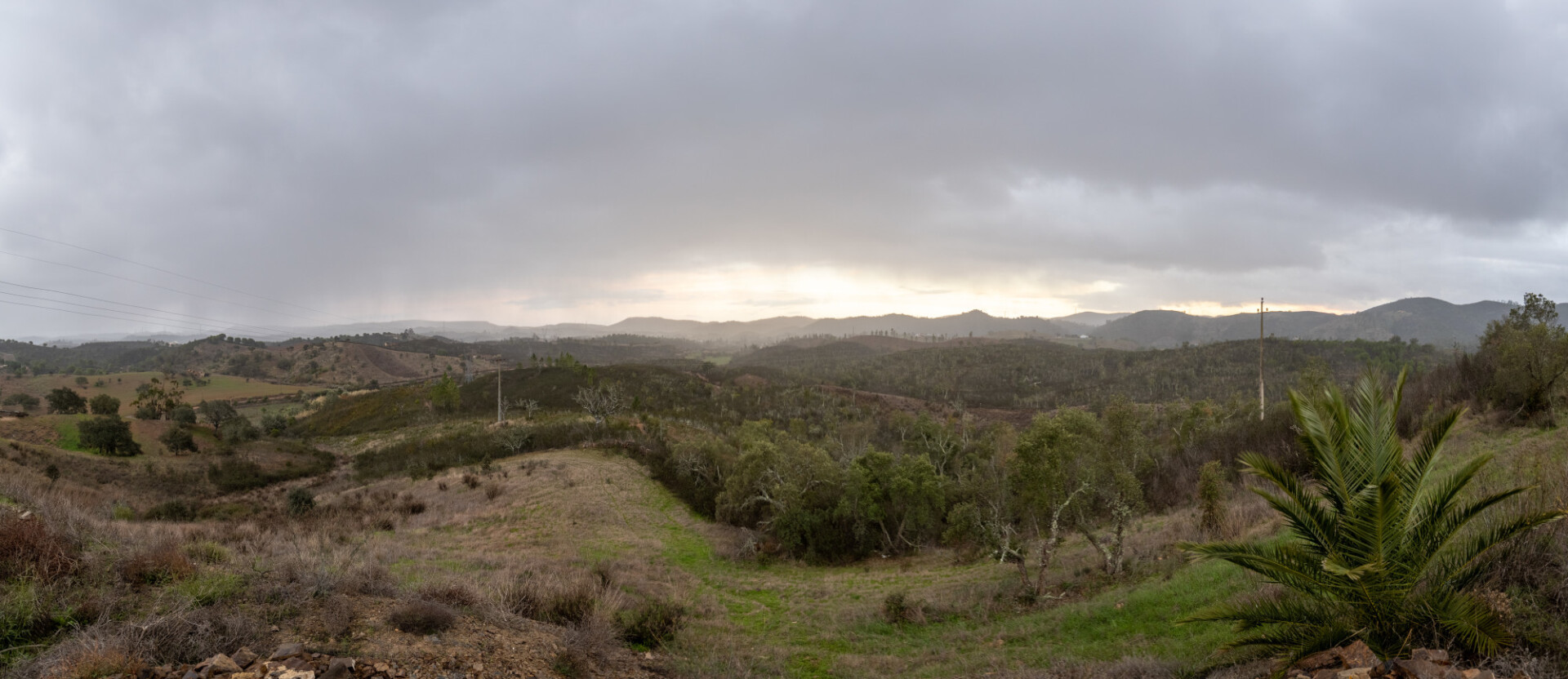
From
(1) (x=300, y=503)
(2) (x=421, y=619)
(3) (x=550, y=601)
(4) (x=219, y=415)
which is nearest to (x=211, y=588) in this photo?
(2) (x=421, y=619)

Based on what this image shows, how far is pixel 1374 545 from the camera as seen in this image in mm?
4578

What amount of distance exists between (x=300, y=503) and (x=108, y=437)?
23.0m

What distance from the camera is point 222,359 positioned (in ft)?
Result: 379

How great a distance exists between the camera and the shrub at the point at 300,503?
70.0 ft

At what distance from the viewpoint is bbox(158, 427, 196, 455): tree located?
35.8 metres

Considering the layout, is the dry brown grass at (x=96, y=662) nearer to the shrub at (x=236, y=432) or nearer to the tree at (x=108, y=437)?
the tree at (x=108, y=437)

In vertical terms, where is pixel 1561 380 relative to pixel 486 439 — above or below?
above

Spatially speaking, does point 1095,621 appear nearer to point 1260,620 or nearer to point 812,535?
point 1260,620

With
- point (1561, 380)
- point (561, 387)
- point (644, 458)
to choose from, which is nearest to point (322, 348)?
point (561, 387)

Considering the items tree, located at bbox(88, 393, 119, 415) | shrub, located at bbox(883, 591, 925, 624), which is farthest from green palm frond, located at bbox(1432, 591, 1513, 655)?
tree, located at bbox(88, 393, 119, 415)

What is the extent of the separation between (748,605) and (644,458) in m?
18.3

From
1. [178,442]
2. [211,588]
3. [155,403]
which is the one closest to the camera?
[211,588]

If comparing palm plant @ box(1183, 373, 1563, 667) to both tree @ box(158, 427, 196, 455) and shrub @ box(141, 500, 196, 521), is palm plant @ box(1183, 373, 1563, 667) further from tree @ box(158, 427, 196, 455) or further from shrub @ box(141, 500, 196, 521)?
tree @ box(158, 427, 196, 455)

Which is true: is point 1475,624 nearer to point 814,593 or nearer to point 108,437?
point 814,593
